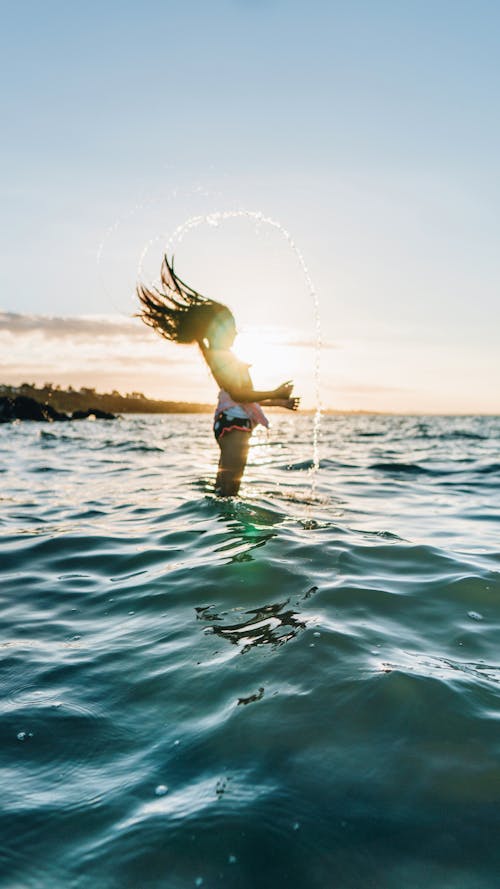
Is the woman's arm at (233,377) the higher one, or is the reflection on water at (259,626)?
the woman's arm at (233,377)

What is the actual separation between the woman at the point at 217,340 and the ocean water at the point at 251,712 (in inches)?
65.9

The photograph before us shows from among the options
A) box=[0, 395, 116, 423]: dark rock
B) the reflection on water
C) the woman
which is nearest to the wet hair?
the woman

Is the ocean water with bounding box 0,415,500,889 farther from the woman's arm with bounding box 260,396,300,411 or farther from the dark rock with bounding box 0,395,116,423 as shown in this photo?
the dark rock with bounding box 0,395,116,423

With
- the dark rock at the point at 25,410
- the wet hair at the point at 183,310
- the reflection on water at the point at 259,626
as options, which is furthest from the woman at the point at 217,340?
the dark rock at the point at 25,410

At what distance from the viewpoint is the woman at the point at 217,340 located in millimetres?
7113

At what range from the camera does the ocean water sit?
190 cm

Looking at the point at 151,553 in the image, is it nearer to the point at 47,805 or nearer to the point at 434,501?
the point at 47,805

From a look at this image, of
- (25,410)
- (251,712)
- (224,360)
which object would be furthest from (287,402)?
(25,410)

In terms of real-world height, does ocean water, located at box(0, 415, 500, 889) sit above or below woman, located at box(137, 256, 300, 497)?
below

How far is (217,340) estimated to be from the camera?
7234 mm

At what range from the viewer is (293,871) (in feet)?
5.98

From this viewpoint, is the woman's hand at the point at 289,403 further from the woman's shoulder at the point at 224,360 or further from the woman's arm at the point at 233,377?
the woman's shoulder at the point at 224,360

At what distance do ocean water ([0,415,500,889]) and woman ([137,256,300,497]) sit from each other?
167cm

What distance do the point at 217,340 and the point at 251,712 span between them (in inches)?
206
